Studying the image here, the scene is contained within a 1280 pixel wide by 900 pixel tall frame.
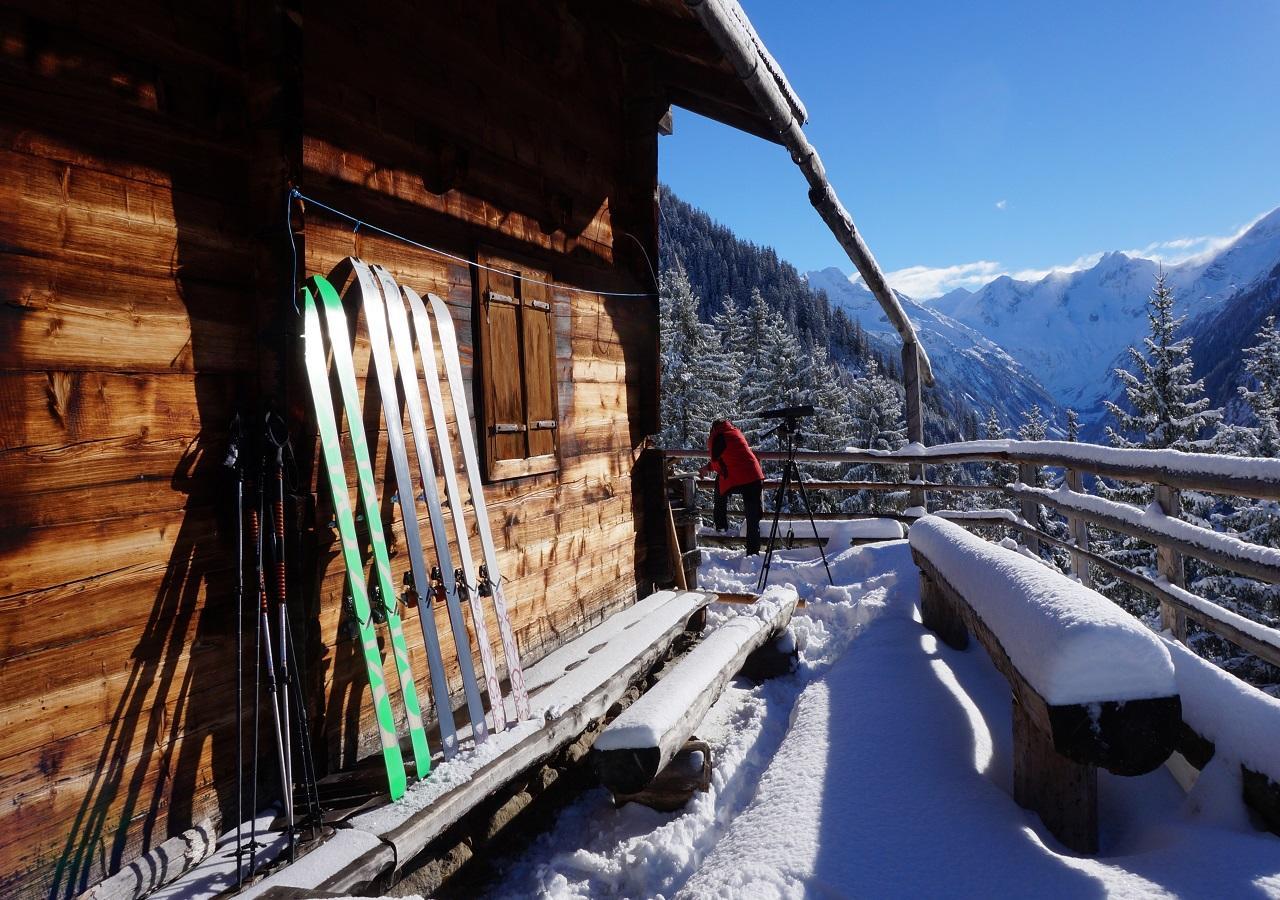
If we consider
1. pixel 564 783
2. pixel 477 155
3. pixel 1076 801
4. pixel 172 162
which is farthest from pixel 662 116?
pixel 1076 801

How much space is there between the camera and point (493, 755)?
313 cm

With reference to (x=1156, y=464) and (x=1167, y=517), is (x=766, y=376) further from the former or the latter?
(x=1156, y=464)

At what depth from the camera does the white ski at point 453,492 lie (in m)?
3.53

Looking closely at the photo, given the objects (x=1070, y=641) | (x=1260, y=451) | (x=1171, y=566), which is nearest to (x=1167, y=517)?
(x=1171, y=566)

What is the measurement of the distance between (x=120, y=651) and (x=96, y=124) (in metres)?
1.86

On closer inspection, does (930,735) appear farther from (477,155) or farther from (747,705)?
(477,155)

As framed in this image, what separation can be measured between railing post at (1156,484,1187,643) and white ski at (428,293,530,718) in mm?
3945

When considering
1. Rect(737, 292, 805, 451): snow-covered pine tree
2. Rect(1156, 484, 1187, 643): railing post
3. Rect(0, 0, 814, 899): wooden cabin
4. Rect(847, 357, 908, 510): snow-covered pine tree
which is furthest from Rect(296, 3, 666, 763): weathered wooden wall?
Rect(847, 357, 908, 510): snow-covered pine tree

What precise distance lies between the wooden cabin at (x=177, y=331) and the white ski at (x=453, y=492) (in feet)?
0.91

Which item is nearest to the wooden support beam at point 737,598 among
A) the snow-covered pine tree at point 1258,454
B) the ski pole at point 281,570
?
the ski pole at point 281,570

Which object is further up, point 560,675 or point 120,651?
point 120,651

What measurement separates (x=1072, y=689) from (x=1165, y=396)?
21.9 metres

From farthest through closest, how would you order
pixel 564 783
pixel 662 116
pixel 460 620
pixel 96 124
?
pixel 662 116
pixel 564 783
pixel 460 620
pixel 96 124

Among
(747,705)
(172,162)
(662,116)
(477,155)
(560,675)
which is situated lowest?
(747,705)
